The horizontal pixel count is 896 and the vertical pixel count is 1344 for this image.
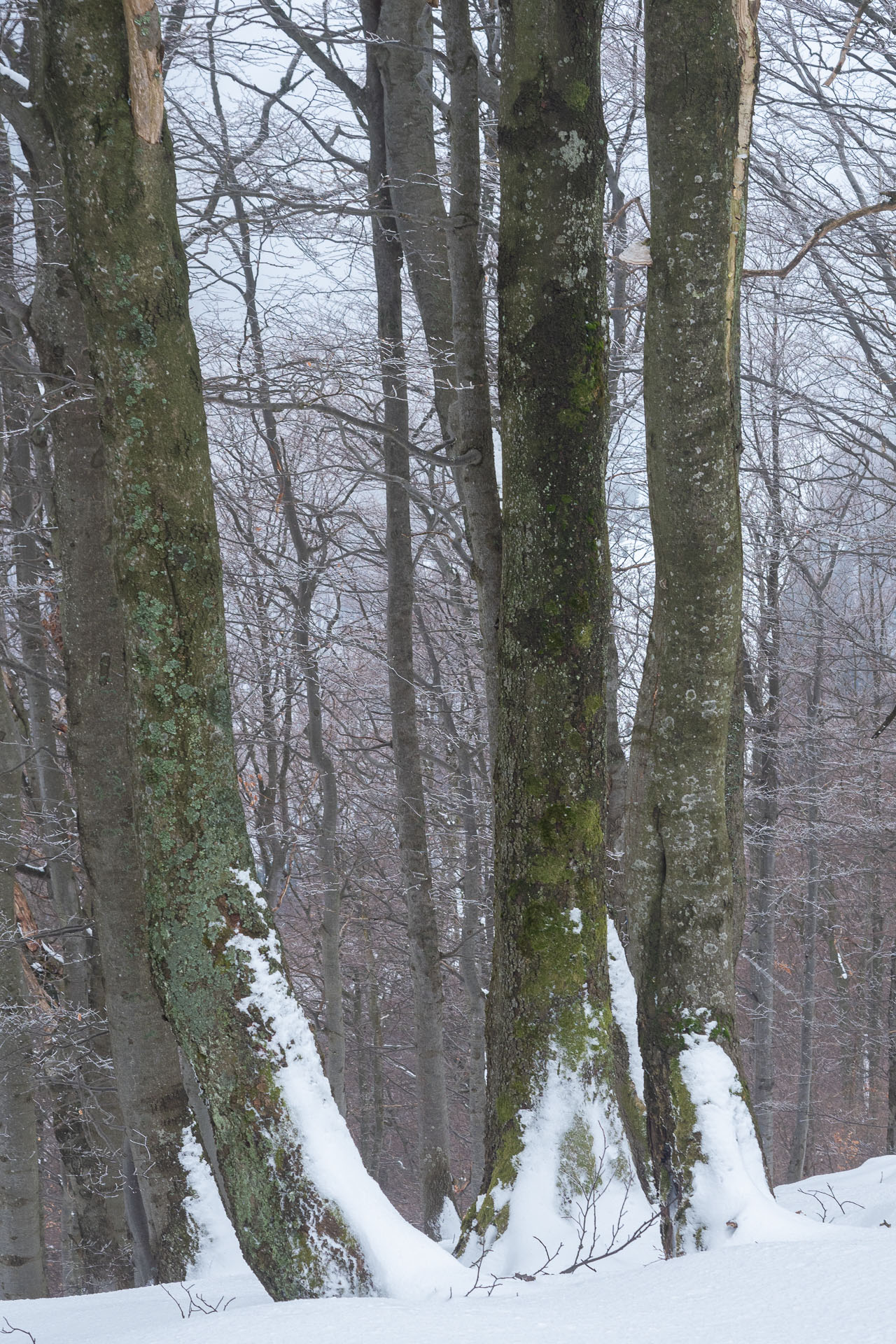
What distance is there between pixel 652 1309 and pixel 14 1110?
693 centimetres

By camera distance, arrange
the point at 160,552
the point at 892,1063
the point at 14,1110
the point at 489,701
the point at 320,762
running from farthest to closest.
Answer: the point at 892,1063, the point at 320,762, the point at 14,1110, the point at 489,701, the point at 160,552

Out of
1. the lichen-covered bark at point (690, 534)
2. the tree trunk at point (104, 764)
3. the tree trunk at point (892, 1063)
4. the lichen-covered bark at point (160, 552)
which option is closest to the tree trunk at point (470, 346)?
the lichen-covered bark at point (690, 534)

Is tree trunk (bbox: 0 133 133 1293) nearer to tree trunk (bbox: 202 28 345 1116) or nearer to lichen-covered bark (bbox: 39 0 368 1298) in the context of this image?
tree trunk (bbox: 202 28 345 1116)

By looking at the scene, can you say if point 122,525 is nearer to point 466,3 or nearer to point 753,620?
point 466,3

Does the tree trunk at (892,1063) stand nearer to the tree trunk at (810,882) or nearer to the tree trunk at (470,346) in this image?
the tree trunk at (810,882)

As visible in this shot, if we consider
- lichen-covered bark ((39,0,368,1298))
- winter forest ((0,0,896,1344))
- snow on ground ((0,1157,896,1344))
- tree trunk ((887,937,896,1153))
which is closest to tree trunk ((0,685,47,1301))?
winter forest ((0,0,896,1344))

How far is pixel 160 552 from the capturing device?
2922 millimetres

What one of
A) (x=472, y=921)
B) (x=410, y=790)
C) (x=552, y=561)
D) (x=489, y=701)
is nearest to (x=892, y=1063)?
(x=472, y=921)

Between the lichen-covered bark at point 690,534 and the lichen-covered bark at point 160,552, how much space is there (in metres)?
1.28

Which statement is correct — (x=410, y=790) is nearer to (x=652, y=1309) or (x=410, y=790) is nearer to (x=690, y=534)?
(x=690, y=534)

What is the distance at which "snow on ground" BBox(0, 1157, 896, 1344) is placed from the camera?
201 centimetres

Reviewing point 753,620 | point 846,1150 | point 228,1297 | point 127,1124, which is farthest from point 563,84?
point 846,1150

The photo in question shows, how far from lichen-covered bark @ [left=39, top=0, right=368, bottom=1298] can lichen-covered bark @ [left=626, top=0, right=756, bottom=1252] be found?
1.28 meters

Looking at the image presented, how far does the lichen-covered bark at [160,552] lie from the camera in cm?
282
